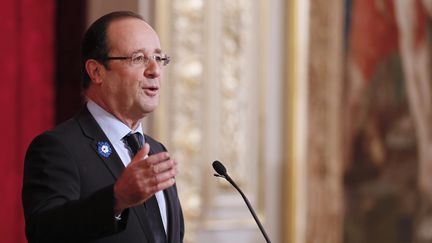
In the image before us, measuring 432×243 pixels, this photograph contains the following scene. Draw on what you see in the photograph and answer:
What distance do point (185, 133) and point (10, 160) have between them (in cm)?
90

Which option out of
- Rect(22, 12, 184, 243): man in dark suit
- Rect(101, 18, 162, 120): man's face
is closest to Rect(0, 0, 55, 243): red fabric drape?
Rect(22, 12, 184, 243): man in dark suit

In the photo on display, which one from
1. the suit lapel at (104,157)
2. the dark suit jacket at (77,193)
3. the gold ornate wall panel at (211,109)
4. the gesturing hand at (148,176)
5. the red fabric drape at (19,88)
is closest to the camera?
the gesturing hand at (148,176)

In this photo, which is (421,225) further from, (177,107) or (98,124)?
(98,124)

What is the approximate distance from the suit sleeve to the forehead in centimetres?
33

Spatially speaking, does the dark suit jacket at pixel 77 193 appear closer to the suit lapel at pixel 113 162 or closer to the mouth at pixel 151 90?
the suit lapel at pixel 113 162

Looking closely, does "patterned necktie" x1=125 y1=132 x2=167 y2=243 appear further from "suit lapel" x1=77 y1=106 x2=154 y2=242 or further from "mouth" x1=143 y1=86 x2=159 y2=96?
"mouth" x1=143 y1=86 x2=159 y2=96

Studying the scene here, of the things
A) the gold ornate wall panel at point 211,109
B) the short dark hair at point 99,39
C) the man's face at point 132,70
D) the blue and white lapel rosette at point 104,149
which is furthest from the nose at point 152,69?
the gold ornate wall panel at point 211,109

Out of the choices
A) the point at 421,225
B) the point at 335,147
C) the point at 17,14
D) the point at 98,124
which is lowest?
the point at 421,225

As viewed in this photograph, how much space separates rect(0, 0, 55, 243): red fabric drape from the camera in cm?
397

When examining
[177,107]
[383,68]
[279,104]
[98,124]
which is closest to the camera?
[98,124]

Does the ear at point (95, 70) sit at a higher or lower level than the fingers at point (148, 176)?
higher

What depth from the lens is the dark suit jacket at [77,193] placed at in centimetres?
205

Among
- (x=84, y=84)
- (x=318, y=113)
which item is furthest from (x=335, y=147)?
(x=84, y=84)

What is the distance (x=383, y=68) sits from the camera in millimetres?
5145
